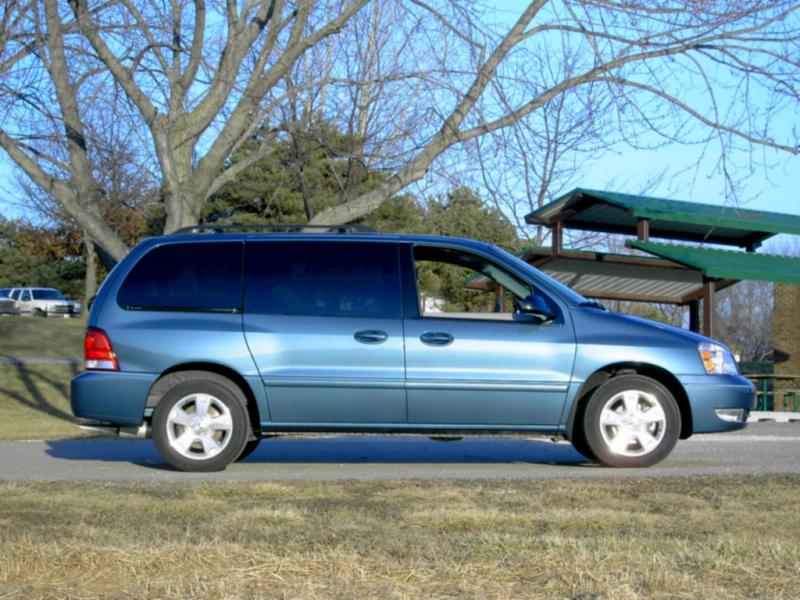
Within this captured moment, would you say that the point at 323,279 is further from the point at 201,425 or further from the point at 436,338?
the point at 201,425

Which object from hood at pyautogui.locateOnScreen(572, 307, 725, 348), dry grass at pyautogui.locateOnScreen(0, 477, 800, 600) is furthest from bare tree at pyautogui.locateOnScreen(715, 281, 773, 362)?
dry grass at pyautogui.locateOnScreen(0, 477, 800, 600)

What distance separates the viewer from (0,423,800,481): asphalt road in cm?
815

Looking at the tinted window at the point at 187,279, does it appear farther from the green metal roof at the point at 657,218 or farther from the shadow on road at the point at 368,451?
the green metal roof at the point at 657,218

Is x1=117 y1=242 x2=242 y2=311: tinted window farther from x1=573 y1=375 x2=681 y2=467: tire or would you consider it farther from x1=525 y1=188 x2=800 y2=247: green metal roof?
x1=525 y1=188 x2=800 y2=247: green metal roof

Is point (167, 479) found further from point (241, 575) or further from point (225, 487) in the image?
point (241, 575)

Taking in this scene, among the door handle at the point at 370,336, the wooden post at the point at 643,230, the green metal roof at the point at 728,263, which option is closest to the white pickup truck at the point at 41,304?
the wooden post at the point at 643,230

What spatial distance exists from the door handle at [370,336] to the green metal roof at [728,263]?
10860mm

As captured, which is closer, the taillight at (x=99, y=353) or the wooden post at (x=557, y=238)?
the taillight at (x=99, y=353)

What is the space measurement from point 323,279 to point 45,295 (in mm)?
51326

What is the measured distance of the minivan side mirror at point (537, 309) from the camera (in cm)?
847

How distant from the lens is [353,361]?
Answer: 27.4ft

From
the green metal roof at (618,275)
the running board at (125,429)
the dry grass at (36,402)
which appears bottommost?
the dry grass at (36,402)

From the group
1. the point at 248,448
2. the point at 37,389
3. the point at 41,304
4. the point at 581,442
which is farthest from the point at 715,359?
the point at 41,304

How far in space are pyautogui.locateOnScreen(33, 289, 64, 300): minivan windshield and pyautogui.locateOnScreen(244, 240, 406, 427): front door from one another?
50.5m
